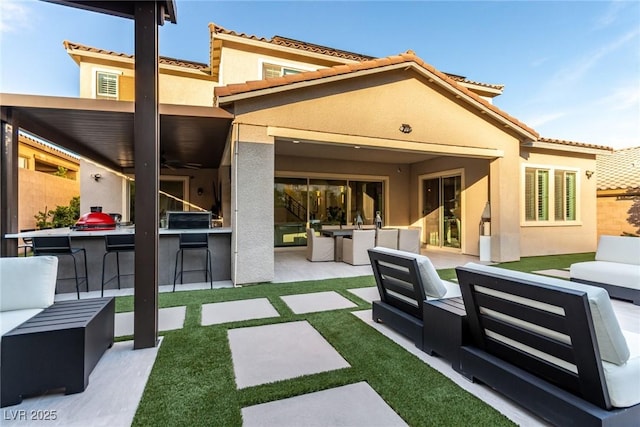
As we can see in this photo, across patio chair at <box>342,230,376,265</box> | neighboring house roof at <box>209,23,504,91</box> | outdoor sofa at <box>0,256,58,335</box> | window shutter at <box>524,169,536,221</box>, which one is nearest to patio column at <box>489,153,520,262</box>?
window shutter at <box>524,169,536,221</box>

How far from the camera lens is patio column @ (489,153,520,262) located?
29.0ft

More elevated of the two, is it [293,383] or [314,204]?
[314,204]

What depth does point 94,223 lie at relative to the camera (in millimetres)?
6477

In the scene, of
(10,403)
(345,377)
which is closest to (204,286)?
(10,403)

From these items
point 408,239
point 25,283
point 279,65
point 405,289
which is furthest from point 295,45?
point 25,283

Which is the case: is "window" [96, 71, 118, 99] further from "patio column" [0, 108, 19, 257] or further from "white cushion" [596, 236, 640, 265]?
"white cushion" [596, 236, 640, 265]

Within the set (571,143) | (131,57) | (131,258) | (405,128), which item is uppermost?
(131,57)

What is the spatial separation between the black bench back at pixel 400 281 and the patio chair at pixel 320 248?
185 inches

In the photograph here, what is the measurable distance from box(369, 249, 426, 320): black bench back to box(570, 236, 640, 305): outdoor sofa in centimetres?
423

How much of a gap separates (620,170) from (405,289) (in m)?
15.6

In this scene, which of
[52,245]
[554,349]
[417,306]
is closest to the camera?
[554,349]

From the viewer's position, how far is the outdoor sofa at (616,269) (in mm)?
5121

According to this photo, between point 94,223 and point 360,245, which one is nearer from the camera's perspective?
point 94,223

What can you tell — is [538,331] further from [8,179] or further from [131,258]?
[8,179]
